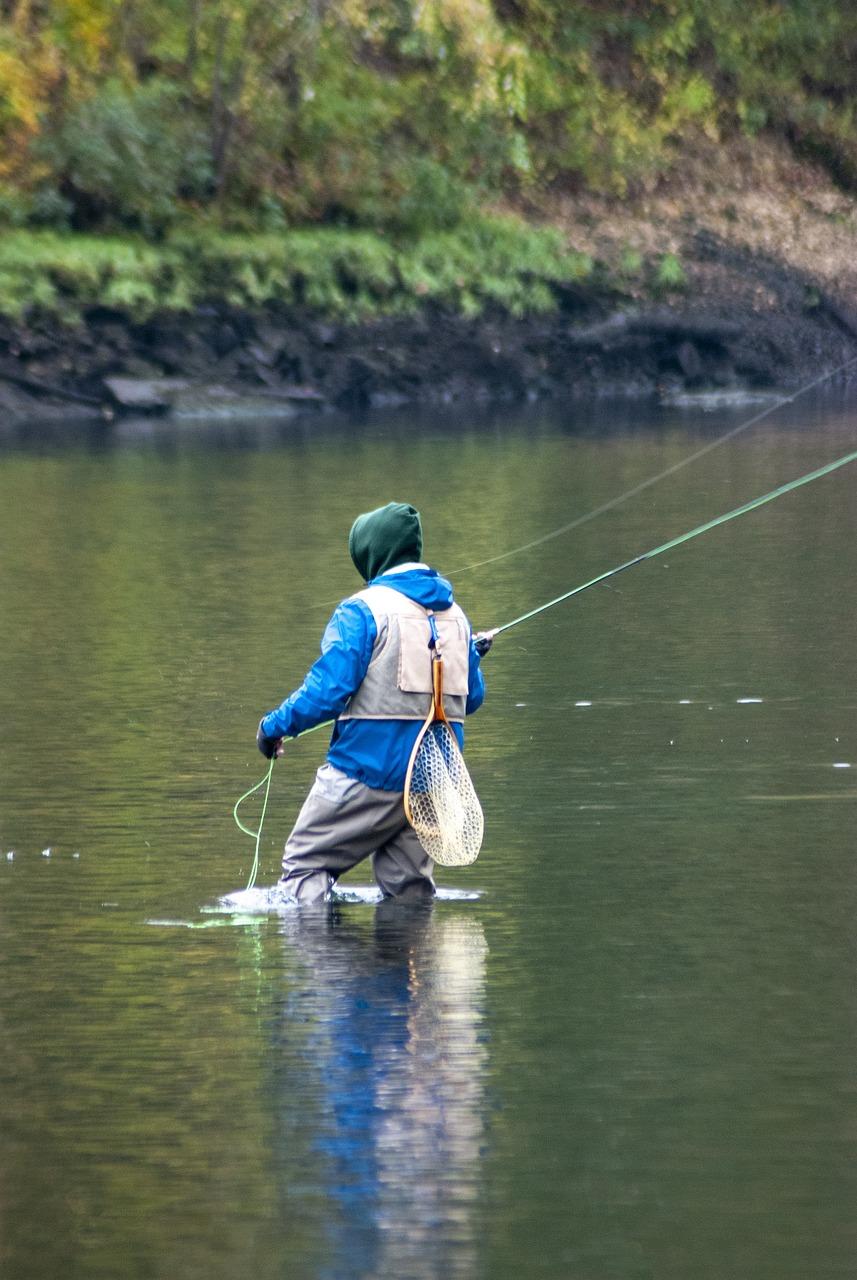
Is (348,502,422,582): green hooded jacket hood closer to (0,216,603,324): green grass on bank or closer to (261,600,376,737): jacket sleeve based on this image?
(261,600,376,737): jacket sleeve

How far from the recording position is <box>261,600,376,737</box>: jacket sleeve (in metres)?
6.83

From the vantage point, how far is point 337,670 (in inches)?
269

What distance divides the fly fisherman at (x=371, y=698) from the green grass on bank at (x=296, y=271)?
22648 mm

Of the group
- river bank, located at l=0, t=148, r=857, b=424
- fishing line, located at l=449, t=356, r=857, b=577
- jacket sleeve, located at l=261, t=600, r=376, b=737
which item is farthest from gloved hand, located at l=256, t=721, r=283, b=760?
river bank, located at l=0, t=148, r=857, b=424

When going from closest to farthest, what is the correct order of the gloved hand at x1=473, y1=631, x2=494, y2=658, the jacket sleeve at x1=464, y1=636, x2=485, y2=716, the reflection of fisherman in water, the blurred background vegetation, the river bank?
the reflection of fisherman in water < the jacket sleeve at x1=464, y1=636, x2=485, y2=716 < the gloved hand at x1=473, y1=631, x2=494, y2=658 < the river bank < the blurred background vegetation

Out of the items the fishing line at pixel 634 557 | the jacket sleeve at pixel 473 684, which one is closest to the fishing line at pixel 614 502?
the fishing line at pixel 634 557

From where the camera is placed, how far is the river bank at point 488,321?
96.2 feet

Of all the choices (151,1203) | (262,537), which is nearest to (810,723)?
(151,1203)

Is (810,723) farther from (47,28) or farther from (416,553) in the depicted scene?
(47,28)

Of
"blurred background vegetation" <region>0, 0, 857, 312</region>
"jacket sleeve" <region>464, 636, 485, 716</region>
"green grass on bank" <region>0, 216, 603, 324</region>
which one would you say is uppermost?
"blurred background vegetation" <region>0, 0, 857, 312</region>

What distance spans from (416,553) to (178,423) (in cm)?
2109

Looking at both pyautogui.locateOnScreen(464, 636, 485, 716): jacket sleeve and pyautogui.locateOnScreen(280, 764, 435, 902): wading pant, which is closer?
pyautogui.locateOnScreen(280, 764, 435, 902): wading pant

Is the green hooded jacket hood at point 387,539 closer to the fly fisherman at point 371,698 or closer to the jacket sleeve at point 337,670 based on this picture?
the fly fisherman at point 371,698

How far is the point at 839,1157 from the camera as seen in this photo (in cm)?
484
